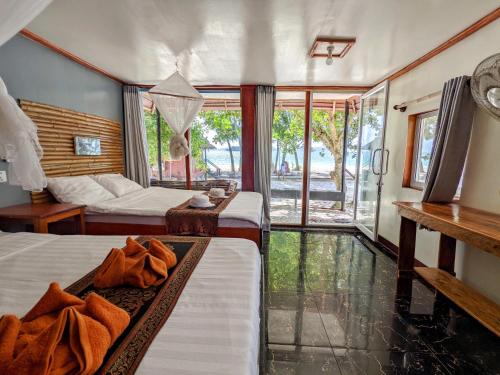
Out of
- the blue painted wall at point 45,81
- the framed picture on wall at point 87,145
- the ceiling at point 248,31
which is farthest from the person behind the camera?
Result: the framed picture on wall at point 87,145

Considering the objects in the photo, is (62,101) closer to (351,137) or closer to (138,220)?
(138,220)

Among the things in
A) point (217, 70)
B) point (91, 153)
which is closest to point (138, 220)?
point (91, 153)

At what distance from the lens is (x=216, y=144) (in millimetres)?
4688

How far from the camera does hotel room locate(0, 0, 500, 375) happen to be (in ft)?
3.53

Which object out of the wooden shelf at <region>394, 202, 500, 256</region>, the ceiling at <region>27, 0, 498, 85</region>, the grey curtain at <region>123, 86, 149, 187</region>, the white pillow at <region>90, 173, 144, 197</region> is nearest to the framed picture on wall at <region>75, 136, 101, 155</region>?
the white pillow at <region>90, 173, 144, 197</region>

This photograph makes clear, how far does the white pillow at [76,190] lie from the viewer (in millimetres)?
2832

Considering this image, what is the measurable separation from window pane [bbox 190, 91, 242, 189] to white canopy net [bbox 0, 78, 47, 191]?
3.00 m

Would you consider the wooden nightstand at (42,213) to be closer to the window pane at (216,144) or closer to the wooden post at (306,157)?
the window pane at (216,144)

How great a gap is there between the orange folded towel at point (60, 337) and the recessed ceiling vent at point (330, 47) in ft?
8.77

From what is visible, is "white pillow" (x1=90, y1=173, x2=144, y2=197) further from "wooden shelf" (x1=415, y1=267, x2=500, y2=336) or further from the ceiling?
"wooden shelf" (x1=415, y1=267, x2=500, y2=336)

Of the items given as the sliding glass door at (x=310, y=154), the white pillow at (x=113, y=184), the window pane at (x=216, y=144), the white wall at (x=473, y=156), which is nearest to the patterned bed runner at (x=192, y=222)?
the white pillow at (x=113, y=184)

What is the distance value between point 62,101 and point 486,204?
436 cm

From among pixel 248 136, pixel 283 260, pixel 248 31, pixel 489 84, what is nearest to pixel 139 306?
pixel 283 260

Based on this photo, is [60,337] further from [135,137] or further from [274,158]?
[274,158]
